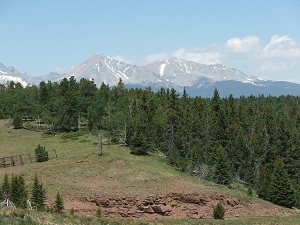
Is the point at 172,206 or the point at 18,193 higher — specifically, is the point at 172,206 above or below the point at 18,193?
below

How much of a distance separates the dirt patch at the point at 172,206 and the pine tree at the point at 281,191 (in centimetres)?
399

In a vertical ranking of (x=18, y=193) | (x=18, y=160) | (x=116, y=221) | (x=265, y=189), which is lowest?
(x=265, y=189)

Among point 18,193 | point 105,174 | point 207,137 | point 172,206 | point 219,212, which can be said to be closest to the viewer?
point 18,193

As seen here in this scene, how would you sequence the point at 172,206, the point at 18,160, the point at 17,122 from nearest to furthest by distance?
1. the point at 172,206
2. the point at 18,160
3. the point at 17,122

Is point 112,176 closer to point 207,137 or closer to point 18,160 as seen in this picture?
point 18,160

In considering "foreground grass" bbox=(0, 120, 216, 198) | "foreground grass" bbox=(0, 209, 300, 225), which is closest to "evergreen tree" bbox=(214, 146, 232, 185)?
"foreground grass" bbox=(0, 120, 216, 198)

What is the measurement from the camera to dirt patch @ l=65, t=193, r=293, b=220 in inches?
1873

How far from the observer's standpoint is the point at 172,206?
1951 inches

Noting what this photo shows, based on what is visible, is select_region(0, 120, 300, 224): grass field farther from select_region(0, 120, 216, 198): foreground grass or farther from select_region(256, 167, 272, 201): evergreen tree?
select_region(256, 167, 272, 201): evergreen tree

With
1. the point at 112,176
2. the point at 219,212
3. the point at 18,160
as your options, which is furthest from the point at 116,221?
the point at 18,160

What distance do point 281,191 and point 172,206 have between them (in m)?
17.1

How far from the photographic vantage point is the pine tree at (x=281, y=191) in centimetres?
5462

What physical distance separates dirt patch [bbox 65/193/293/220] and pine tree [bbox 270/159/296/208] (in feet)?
13.1

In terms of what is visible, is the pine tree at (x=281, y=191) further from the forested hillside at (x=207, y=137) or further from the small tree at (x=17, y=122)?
the small tree at (x=17, y=122)
